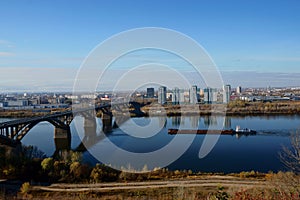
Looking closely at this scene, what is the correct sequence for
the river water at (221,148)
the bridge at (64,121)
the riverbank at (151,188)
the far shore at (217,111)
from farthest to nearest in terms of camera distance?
the far shore at (217,111) → the bridge at (64,121) → the river water at (221,148) → the riverbank at (151,188)

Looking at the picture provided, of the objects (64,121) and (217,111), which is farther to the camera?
(217,111)

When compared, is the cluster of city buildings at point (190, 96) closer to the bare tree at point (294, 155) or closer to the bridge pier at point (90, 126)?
the bridge pier at point (90, 126)

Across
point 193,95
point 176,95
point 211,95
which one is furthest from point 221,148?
point 211,95

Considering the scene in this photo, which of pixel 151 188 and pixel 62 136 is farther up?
pixel 62 136

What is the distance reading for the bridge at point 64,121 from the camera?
9.95 metres

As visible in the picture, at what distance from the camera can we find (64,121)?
1444cm

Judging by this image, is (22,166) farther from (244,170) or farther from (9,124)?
(244,170)

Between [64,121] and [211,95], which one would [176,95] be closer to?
[211,95]

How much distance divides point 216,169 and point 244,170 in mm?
667

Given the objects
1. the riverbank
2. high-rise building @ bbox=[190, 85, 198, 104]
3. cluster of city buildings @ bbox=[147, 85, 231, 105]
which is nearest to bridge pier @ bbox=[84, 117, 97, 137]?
the riverbank

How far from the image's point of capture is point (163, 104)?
29.2 meters

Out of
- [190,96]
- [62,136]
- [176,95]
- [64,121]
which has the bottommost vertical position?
[62,136]

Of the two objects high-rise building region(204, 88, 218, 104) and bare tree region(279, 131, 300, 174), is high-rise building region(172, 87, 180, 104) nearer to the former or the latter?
high-rise building region(204, 88, 218, 104)

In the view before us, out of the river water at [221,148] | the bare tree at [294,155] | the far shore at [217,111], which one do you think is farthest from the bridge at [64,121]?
the bare tree at [294,155]
